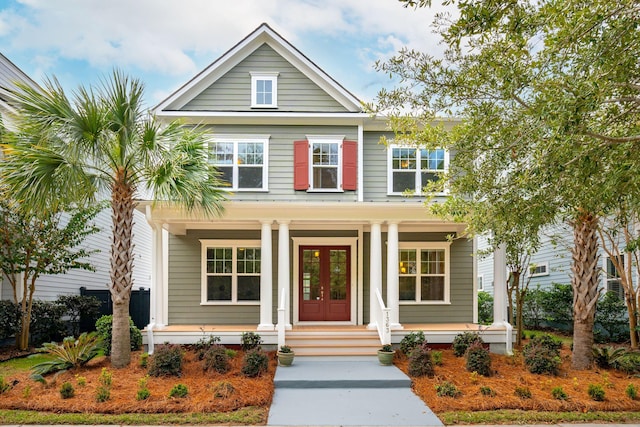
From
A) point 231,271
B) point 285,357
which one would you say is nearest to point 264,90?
point 231,271

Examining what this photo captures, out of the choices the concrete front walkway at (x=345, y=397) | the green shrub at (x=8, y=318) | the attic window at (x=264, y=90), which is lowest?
the concrete front walkway at (x=345, y=397)

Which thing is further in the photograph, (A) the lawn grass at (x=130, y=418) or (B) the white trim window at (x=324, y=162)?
(B) the white trim window at (x=324, y=162)

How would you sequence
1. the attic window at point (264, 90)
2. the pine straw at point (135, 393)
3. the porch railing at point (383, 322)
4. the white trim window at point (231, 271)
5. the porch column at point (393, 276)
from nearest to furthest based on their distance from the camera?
the pine straw at point (135, 393), the porch railing at point (383, 322), the porch column at point (393, 276), the attic window at point (264, 90), the white trim window at point (231, 271)

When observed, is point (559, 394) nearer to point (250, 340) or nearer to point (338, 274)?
point (250, 340)

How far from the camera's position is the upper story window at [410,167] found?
13867 mm

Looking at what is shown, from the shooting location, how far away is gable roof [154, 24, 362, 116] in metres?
13.5

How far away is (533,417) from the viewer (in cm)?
734

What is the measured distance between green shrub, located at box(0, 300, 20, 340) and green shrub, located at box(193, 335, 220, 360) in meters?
4.43

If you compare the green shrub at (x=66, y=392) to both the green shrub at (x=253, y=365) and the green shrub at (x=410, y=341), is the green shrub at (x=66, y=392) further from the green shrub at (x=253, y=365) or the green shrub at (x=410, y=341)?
the green shrub at (x=410, y=341)

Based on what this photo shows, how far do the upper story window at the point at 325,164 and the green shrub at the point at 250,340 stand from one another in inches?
164

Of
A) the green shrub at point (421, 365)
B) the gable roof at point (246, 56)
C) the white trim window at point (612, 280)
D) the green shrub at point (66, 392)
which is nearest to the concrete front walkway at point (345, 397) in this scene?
the green shrub at point (421, 365)

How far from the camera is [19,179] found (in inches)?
344

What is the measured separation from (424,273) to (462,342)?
3.05 metres

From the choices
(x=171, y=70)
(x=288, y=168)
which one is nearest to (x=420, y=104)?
(x=288, y=168)
